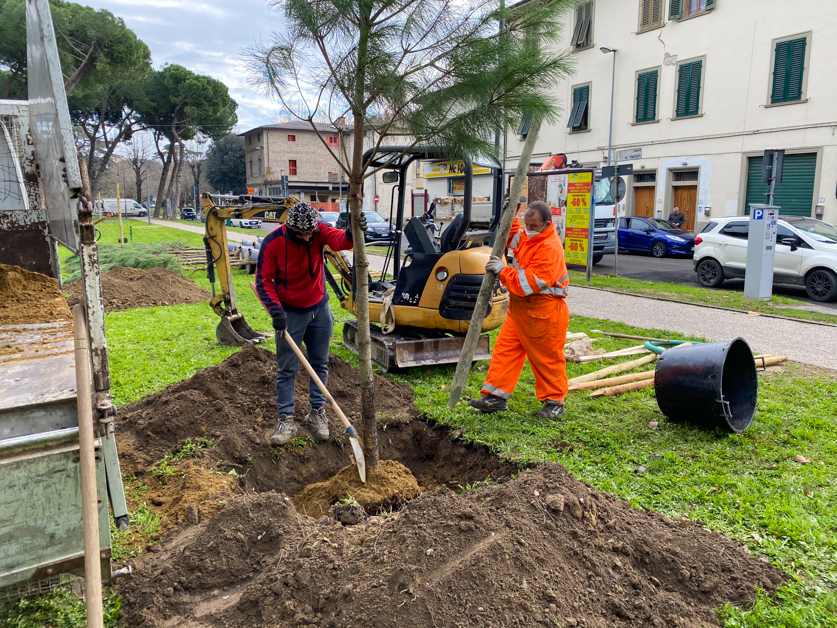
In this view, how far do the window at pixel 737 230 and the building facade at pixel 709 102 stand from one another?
3.75 meters

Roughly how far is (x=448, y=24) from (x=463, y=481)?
305 centimetres

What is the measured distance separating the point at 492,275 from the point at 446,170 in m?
1.66

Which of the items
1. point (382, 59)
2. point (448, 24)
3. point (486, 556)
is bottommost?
point (486, 556)

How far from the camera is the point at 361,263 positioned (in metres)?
3.64

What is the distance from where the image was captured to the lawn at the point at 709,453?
2957 mm

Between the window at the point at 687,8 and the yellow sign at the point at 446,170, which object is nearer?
the yellow sign at the point at 446,170

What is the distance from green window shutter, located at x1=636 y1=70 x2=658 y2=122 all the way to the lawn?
68.6ft

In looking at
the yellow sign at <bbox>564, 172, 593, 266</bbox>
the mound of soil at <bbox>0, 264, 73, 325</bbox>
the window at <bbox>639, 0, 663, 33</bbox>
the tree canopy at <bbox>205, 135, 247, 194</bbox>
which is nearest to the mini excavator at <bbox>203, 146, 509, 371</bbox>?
the mound of soil at <bbox>0, 264, 73, 325</bbox>

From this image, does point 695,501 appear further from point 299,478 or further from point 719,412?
point 299,478

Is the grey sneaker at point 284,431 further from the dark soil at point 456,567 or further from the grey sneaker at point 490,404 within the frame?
the grey sneaker at point 490,404

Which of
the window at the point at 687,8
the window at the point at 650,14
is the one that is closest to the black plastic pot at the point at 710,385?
the window at the point at 687,8

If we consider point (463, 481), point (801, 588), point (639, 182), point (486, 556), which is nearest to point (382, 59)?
point (486, 556)

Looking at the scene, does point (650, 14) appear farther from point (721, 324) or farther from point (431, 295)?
point (431, 295)

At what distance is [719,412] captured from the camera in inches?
174
